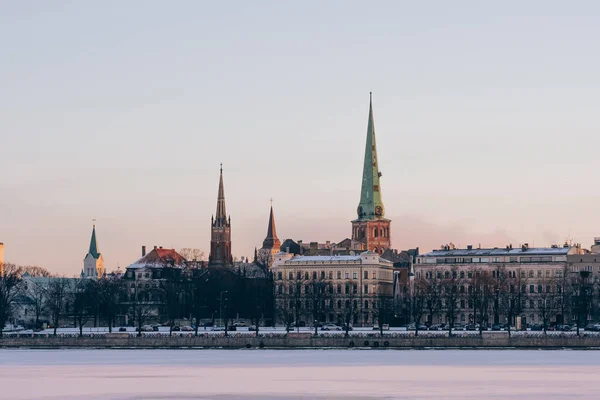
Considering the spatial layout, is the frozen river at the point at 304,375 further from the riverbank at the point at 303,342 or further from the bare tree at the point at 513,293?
the bare tree at the point at 513,293

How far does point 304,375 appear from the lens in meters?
91.8

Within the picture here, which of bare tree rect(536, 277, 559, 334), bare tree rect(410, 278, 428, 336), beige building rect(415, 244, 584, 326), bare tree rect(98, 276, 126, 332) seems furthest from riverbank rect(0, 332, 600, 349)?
beige building rect(415, 244, 584, 326)

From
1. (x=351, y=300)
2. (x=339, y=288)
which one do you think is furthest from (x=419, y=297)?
(x=339, y=288)

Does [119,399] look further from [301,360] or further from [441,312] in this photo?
[441,312]

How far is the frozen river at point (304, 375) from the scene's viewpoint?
258 ft

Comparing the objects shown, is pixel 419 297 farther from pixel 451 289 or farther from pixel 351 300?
pixel 351 300

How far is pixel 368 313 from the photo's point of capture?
192 metres

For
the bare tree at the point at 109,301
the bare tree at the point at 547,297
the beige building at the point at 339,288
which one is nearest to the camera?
the bare tree at the point at 109,301

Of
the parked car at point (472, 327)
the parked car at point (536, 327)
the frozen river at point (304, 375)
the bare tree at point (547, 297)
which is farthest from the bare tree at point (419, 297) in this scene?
the frozen river at point (304, 375)

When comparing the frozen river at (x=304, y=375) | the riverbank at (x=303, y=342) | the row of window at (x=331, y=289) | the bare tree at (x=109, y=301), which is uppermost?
the row of window at (x=331, y=289)

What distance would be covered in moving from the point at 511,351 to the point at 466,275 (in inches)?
2907

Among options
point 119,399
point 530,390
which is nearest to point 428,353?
point 530,390

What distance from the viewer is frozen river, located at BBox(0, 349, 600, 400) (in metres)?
78.5

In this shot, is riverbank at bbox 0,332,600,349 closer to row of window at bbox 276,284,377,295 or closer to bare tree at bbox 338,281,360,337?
row of window at bbox 276,284,377,295
